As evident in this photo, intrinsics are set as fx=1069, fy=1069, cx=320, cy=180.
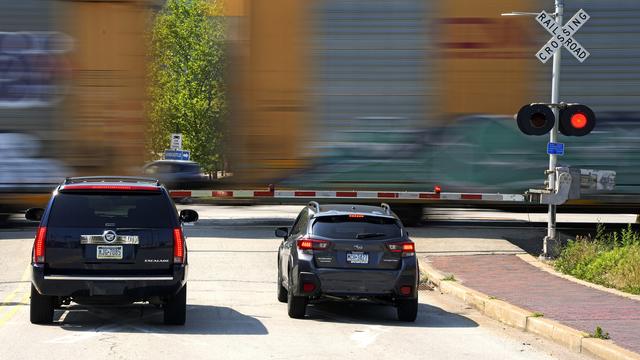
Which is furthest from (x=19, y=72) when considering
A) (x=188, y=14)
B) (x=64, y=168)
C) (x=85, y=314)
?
(x=188, y=14)

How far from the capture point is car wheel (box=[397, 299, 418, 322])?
13.9m

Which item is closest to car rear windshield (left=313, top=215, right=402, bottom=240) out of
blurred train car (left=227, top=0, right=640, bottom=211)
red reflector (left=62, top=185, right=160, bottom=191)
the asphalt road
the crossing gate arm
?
the asphalt road

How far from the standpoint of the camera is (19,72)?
24.6m

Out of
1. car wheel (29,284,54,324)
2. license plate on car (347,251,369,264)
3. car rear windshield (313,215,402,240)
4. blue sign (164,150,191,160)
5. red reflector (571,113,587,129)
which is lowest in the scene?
blue sign (164,150,191,160)

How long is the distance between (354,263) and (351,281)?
0.77ft

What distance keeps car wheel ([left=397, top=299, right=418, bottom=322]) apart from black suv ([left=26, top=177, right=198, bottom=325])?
2963 mm

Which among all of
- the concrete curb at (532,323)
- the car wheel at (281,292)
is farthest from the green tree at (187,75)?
the car wheel at (281,292)

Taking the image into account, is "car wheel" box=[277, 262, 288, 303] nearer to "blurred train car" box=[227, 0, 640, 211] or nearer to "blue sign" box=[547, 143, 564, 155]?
"blue sign" box=[547, 143, 564, 155]

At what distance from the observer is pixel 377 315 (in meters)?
14.9

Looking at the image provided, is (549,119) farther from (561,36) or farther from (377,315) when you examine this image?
(377,315)

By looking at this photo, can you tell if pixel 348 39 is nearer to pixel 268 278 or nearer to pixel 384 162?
pixel 384 162

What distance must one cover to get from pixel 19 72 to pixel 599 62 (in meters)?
13.4

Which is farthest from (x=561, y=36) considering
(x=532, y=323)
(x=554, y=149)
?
(x=532, y=323)

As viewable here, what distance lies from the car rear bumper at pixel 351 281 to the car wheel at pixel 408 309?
0.53 ft
